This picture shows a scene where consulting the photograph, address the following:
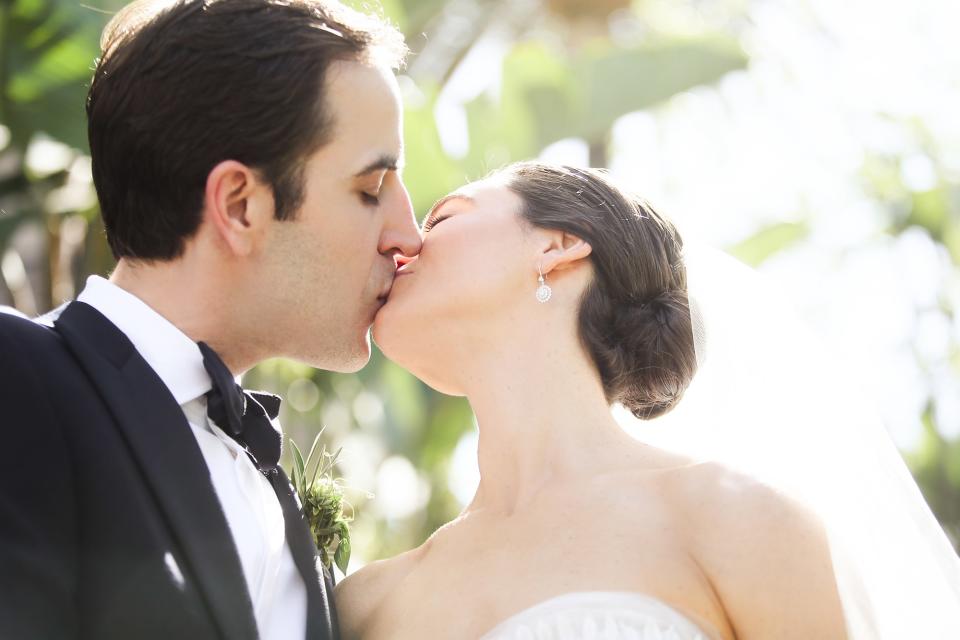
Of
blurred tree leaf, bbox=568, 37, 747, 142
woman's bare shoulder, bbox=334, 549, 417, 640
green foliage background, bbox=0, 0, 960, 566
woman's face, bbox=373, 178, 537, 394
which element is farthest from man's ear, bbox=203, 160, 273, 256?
blurred tree leaf, bbox=568, 37, 747, 142

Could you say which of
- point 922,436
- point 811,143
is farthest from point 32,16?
point 922,436

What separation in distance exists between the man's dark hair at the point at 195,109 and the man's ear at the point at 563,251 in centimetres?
68

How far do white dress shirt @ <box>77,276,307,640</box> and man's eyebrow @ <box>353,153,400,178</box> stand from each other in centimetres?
61

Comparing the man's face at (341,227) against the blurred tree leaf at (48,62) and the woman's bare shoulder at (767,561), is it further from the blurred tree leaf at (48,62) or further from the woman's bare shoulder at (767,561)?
the blurred tree leaf at (48,62)

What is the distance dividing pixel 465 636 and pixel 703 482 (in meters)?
0.67

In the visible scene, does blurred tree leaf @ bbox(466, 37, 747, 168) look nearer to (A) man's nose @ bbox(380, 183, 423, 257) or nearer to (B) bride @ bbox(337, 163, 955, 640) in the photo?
(B) bride @ bbox(337, 163, 955, 640)

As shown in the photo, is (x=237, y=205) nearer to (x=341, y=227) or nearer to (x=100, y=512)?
(x=341, y=227)

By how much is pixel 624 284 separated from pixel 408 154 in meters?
2.55

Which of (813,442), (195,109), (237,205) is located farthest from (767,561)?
(195,109)

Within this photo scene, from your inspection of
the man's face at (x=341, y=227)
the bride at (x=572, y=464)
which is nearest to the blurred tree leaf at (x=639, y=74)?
the bride at (x=572, y=464)

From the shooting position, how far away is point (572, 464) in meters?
Result: 3.02

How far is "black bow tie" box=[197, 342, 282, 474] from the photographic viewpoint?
2.67m

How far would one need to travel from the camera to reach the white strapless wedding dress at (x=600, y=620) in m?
2.61

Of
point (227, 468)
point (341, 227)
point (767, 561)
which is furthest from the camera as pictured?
point (341, 227)
